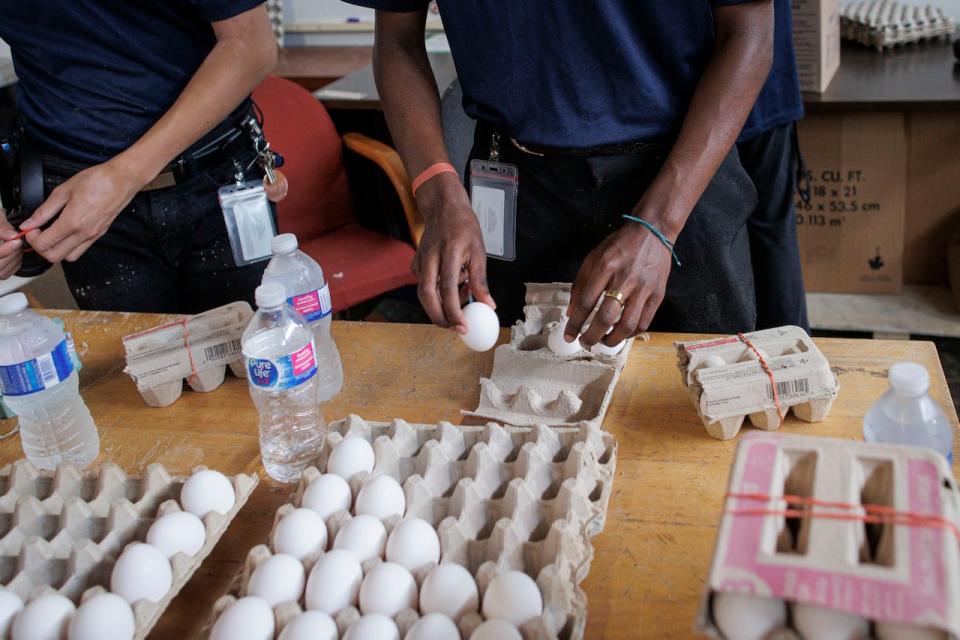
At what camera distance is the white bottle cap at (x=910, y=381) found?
98 centimetres

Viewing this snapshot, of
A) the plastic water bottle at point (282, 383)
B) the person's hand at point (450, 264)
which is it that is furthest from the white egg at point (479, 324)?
the plastic water bottle at point (282, 383)

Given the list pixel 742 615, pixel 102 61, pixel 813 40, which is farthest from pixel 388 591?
pixel 813 40

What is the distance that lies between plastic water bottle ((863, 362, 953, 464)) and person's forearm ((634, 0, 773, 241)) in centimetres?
45

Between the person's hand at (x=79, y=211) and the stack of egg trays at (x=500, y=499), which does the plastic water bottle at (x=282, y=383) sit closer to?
the stack of egg trays at (x=500, y=499)

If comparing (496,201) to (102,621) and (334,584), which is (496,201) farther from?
(102,621)

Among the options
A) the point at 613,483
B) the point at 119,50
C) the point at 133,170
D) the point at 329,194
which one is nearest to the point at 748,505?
the point at 613,483

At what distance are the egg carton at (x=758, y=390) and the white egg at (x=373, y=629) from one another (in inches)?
22.4

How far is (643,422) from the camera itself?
52.9 inches

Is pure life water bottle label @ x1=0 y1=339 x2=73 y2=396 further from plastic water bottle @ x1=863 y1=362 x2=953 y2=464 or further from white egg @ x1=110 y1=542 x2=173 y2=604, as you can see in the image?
plastic water bottle @ x1=863 y1=362 x2=953 y2=464

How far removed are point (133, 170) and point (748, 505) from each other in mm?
1326

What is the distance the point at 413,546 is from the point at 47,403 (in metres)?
0.77

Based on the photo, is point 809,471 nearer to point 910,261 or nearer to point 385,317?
point 910,261

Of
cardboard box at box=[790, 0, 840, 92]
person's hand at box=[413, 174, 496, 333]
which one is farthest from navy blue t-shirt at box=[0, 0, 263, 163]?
cardboard box at box=[790, 0, 840, 92]

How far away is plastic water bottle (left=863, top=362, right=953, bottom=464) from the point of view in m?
0.99
